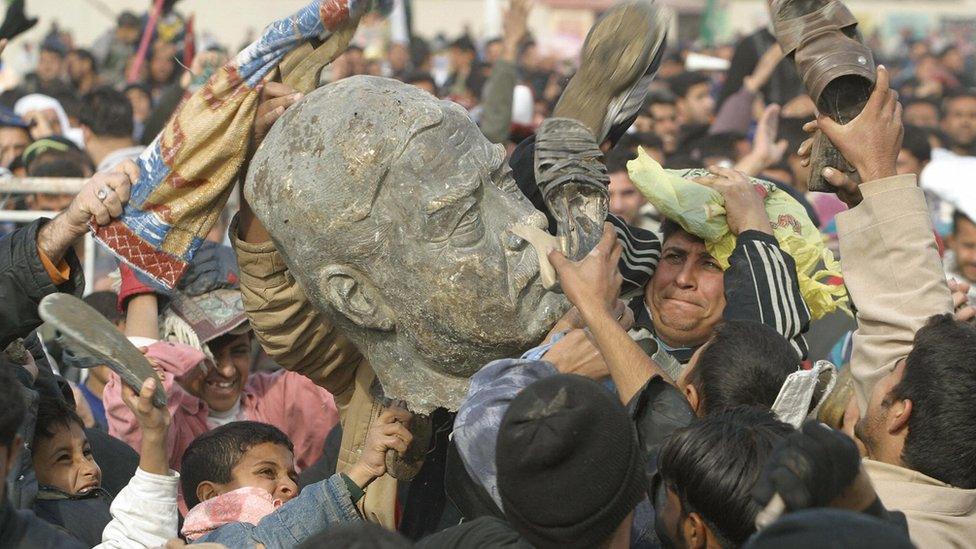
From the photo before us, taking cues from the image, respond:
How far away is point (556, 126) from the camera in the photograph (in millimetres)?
3447

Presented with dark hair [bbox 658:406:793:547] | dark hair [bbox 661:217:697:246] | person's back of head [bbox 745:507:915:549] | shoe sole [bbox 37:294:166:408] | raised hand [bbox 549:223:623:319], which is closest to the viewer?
person's back of head [bbox 745:507:915:549]

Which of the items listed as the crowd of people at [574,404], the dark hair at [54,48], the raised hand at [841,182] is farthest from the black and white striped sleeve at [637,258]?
the dark hair at [54,48]

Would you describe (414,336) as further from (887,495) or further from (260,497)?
(887,495)

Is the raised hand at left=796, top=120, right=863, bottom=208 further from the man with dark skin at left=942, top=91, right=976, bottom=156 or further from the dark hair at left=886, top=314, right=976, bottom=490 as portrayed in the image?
the man with dark skin at left=942, top=91, right=976, bottom=156

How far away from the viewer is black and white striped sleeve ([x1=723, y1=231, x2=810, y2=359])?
3.83 meters

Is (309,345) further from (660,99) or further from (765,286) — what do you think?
(660,99)

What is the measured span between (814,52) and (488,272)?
1.01 meters

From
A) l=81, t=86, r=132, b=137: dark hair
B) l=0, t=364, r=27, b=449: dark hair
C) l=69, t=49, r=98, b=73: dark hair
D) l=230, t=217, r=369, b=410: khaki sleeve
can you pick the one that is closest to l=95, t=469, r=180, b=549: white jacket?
l=0, t=364, r=27, b=449: dark hair

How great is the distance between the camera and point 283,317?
3.61 metres

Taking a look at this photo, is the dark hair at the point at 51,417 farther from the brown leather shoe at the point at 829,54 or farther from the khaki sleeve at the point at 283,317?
the brown leather shoe at the point at 829,54

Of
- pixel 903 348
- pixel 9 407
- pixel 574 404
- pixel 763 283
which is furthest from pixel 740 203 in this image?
pixel 9 407

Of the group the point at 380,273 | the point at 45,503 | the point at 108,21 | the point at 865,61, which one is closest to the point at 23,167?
the point at 45,503

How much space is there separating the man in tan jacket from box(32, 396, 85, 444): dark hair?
7.45ft

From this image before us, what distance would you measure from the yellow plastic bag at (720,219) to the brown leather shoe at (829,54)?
60cm
